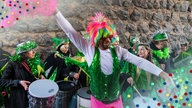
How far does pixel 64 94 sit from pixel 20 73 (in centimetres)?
61

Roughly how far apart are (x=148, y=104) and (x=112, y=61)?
83 centimetres

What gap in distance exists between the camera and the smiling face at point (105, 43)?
2801 millimetres

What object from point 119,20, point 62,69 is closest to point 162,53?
point 119,20

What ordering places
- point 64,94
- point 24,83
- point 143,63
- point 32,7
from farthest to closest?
point 64,94 → point 24,83 → point 32,7 → point 143,63

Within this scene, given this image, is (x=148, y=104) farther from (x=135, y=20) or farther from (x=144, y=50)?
(x=135, y=20)

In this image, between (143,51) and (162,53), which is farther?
(162,53)

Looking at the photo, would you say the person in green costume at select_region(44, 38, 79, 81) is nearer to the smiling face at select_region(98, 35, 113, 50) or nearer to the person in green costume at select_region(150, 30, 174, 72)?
the person in green costume at select_region(150, 30, 174, 72)

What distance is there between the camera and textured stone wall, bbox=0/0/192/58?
15.6ft

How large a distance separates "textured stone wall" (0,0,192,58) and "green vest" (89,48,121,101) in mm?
2162

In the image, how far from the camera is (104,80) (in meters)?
2.87

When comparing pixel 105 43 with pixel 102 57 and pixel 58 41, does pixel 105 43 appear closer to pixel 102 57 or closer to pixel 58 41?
pixel 102 57

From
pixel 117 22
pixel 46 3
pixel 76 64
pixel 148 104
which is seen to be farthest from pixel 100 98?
pixel 117 22

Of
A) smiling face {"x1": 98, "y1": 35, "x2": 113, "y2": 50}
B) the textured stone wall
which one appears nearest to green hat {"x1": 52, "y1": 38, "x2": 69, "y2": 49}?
the textured stone wall

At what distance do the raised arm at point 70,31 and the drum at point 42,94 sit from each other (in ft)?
2.36
